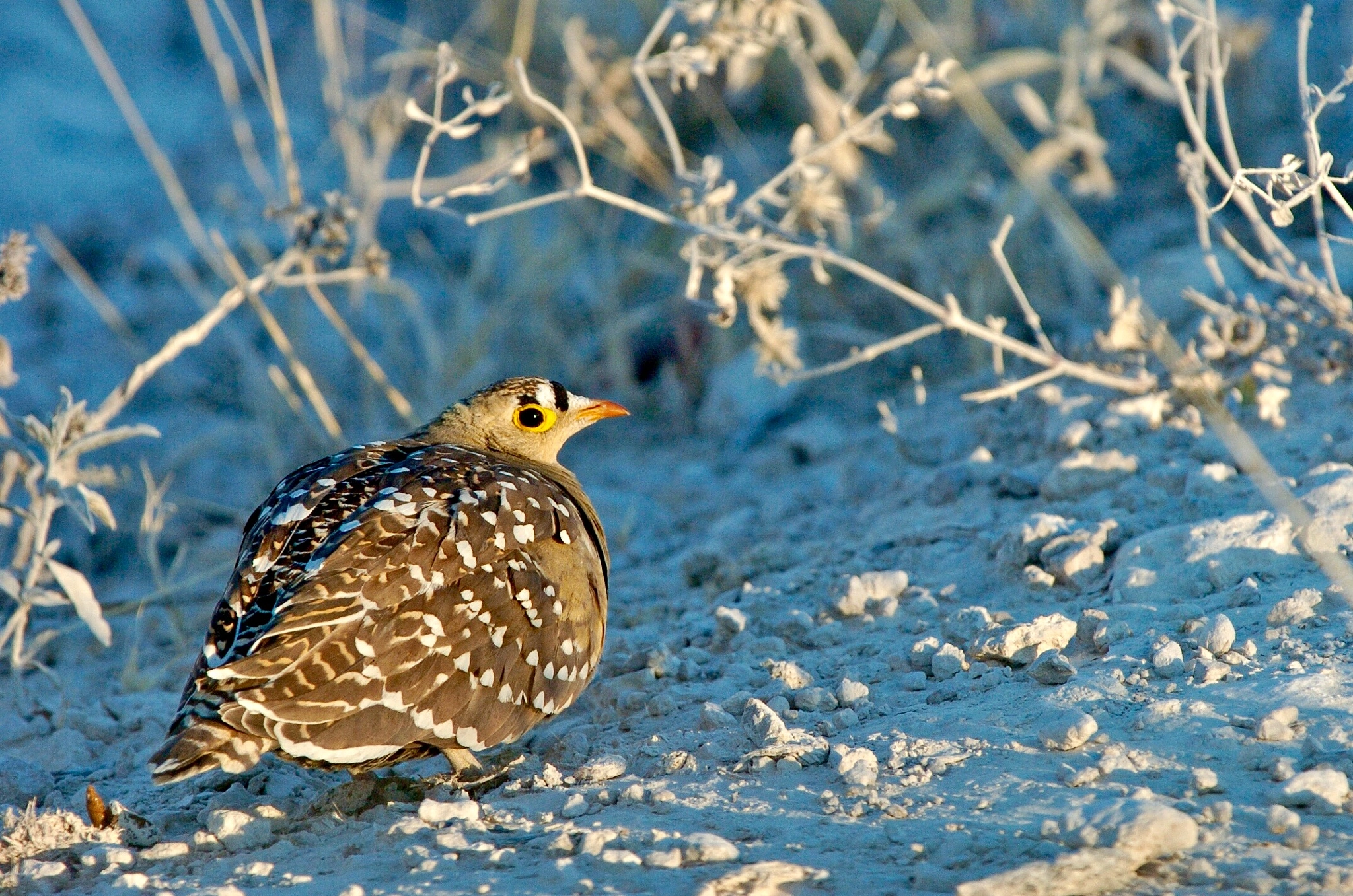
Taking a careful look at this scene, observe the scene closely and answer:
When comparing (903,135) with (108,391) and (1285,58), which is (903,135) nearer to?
(1285,58)

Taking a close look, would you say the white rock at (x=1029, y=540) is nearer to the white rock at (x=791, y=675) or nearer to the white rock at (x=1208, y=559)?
the white rock at (x=1208, y=559)

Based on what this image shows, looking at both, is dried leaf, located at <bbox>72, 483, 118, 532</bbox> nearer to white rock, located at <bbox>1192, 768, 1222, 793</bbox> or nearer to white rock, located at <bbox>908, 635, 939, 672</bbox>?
white rock, located at <bbox>908, 635, 939, 672</bbox>

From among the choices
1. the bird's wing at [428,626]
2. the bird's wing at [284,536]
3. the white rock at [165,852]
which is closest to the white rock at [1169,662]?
the bird's wing at [428,626]

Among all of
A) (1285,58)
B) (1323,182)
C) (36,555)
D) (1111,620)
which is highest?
(1285,58)

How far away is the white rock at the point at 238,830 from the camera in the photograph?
3.17 m

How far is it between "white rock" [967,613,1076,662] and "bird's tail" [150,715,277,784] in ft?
6.34

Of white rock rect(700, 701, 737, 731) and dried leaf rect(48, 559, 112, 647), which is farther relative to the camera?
dried leaf rect(48, 559, 112, 647)

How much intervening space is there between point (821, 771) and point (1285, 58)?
19.6ft

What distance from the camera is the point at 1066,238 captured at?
6285mm

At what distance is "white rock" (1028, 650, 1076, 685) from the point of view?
3330mm

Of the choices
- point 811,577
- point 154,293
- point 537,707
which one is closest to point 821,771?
point 537,707

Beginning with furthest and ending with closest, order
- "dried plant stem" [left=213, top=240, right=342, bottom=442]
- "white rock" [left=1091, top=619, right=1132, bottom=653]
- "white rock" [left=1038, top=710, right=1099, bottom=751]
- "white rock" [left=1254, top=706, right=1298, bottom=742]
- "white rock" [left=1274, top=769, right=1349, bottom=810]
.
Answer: "dried plant stem" [left=213, top=240, right=342, bottom=442] < "white rock" [left=1091, top=619, right=1132, bottom=653] < "white rock" [left=1038, top=710, right=1099, bottom=751] < "white rock" [left=1254, top=706, right=1298, bottom=742] < "white rock" [left=1274, top=769, right=1349, bottom=810]

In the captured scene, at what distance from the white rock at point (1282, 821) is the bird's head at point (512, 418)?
109 inches

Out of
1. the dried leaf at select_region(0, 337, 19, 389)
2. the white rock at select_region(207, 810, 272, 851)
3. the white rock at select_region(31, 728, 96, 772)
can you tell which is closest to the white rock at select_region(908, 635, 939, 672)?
A: the white rock at select_region(207, 810, 272, 851)
